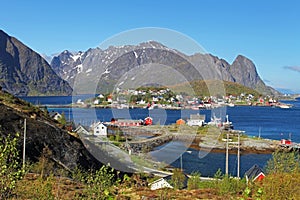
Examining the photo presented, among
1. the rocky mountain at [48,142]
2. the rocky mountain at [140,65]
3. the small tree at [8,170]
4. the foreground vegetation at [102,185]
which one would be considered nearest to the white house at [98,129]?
the rocky mountain at [48,142]

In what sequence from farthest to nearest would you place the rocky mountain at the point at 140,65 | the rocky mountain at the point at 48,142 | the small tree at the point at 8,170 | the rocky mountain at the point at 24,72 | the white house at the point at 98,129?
1. the rocky mountain at the point at 24,72
2. the white house at the point at 98,129
3. the rocky mountain at the point at 48,142
4. the rocky mountain at the point at 140,65
5. the small tree at the point at 8,170

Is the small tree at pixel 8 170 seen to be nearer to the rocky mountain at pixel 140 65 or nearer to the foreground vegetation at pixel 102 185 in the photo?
the foreground vegetation at pixel 102 185

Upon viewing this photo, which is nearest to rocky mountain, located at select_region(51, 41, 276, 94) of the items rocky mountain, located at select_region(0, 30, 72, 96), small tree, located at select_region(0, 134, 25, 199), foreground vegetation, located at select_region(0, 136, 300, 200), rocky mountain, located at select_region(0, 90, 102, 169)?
foreground vegetation, located at select_region(0, 136, 300, 200)

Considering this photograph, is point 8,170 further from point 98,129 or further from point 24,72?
point 24,72

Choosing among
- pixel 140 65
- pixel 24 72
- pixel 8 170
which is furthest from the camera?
pixel 24 72

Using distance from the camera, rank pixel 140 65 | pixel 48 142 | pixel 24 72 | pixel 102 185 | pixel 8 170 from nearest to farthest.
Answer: pixel 8 170
pixel 102 185
pixel 140 65
pixel 48 142
pixel 24 72

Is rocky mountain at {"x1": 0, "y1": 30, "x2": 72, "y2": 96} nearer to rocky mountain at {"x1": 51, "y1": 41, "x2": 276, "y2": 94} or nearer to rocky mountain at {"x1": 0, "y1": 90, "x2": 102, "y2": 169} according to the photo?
rocky mountain at {"x1": 0, "y1": 90, "x2": 102, "y2": 169}

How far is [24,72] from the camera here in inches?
5389

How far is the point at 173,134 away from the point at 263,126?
14.9 m

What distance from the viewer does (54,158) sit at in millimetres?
11320

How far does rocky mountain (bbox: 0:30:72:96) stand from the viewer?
404 feet

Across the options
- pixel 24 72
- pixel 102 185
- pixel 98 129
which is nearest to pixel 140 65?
pixel 102 185

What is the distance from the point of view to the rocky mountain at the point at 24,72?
404 ft

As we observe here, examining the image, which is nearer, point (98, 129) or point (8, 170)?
point (8, 170)
